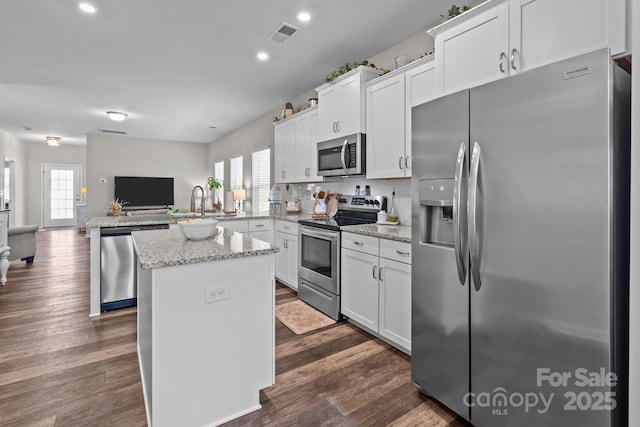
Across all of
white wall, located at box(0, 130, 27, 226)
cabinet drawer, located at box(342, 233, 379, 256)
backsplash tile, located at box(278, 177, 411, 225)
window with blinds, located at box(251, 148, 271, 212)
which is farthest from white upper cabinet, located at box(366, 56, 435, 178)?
white wall, located at box(0, 130, 27, 226)

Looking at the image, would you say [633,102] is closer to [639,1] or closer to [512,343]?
[639,1]

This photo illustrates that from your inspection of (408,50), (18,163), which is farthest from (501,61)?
(18,163)

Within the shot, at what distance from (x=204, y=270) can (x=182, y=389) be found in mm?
590

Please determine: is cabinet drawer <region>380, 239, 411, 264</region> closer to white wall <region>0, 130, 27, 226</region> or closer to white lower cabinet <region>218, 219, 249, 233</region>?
white lower cabinet <region>218, 219, 249, 233</region>

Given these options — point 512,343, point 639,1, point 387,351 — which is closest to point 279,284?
point 387,351

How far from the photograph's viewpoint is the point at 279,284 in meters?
4.41

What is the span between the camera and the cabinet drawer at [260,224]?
14.3 feet

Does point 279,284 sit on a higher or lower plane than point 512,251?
lower

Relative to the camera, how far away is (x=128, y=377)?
2.18 m

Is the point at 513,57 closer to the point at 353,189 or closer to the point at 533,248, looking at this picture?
the point at 533,248

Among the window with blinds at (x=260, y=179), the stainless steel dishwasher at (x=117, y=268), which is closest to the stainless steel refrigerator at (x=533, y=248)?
the stainless steel dishwasher at (x=117, y=268)

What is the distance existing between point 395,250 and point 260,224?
240 centimetres

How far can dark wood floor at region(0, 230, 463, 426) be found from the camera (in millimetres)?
1800

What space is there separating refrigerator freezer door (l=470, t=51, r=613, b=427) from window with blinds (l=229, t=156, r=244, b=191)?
637cm
